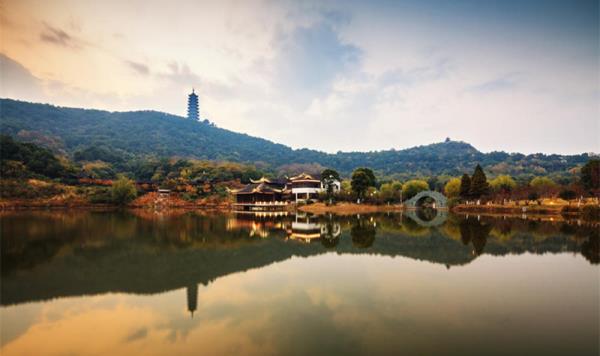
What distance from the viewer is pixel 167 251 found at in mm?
16125

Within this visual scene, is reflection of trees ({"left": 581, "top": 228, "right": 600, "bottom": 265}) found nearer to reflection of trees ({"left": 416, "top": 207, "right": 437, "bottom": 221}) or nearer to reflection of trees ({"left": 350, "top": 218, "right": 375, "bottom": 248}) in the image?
reflection of trees ({"left": 350, "top": 218, "right": 375, "bottom": 248})

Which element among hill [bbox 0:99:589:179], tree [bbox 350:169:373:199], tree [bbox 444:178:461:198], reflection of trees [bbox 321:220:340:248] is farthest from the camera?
hill [bbox 0:99:589:179]

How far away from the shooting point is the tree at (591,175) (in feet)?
120

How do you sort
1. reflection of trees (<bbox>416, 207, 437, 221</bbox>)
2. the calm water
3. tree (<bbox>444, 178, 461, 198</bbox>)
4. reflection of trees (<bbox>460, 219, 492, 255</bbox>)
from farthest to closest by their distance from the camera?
tree (<bbox>444, 178, 461, 198</bbox>), reflection of trees (<bbox>416, 207, 437, 221</bbox>), reflection of trees (<bbox>460, 219, 492, 255</bbox>), the calm water

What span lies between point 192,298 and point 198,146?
6332 inches

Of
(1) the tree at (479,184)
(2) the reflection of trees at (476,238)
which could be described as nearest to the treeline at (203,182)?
(1) the tree at (479,184)

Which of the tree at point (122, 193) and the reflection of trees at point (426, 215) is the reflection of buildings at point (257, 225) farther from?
the tree at point (122, 193)

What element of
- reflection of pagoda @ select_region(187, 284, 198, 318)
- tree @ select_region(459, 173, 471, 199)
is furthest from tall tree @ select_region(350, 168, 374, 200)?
reflection of pagoda @ select_region(187, 284, 198, 318)

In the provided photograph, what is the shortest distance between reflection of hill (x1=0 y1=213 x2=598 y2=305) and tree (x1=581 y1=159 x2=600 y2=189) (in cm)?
1997

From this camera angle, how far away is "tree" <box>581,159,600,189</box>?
3664 cm

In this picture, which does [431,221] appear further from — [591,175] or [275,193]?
[275,193]

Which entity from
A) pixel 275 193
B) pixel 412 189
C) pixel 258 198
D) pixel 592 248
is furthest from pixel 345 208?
pixel 592 248

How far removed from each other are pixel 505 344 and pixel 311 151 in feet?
547

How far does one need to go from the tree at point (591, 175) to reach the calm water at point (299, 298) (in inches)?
991
